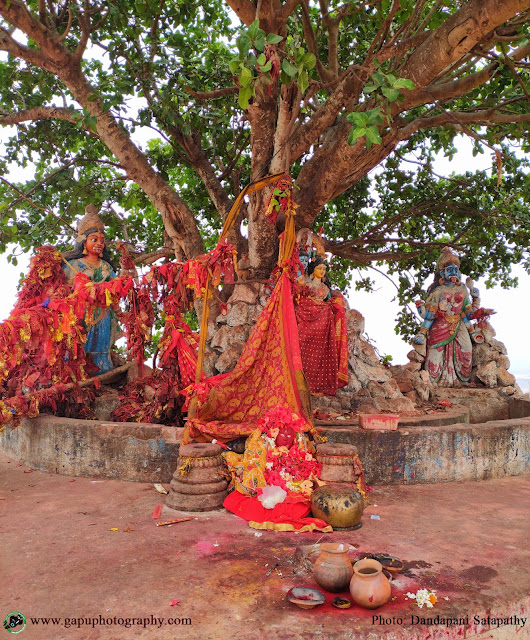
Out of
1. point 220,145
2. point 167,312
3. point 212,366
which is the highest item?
point 220,145

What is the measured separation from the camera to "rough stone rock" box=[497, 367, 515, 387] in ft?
27.2

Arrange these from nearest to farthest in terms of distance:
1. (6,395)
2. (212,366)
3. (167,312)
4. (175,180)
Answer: (167,312), (6,395), (212,366), (175,180)

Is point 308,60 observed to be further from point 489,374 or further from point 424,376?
point 489,374

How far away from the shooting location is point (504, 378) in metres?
8.29

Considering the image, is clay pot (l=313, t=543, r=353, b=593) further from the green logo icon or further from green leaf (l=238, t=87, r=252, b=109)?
green leaf (l=238, t=87, r=252, b=109)

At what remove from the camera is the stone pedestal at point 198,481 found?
457 cm

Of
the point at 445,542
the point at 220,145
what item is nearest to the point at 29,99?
the point at 220,145

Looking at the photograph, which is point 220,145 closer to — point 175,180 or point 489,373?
point 175,180

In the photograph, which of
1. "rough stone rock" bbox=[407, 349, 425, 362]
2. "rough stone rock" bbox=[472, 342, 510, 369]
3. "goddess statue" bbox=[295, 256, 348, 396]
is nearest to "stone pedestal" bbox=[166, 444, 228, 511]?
"goddess statue" bbox=[295, 256, 348, 396]

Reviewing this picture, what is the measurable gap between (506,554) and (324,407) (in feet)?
11.6

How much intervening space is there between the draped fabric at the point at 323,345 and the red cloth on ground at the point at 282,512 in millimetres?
2889

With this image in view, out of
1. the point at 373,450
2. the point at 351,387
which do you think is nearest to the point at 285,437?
the point at 373,450

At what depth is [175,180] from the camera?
1155cm

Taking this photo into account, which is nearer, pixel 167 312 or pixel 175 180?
pixel 167 312
